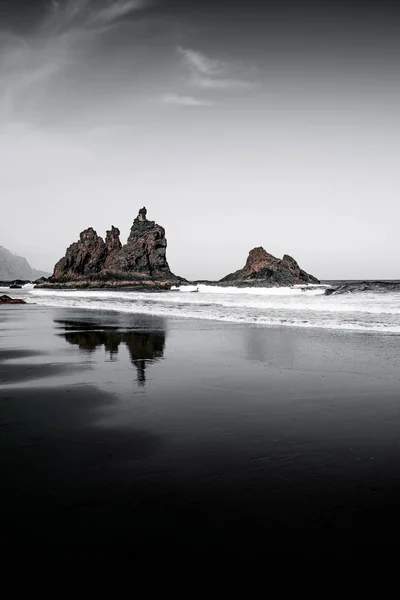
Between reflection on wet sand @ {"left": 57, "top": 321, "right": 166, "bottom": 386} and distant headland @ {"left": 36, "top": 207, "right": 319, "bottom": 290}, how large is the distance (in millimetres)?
85734

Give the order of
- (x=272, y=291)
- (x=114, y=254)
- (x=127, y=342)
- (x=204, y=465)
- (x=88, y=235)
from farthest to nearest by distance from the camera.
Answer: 1. (x=88, y=235)
2. (x=114, y=254)
3. (x=272, y=291)
4. (x=127, y=342)
5. (x=204, y=465)

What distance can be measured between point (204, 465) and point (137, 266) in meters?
125

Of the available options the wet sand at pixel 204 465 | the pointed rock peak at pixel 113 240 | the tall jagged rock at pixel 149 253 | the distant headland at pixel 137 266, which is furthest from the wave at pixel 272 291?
the pointed rock peak at pixel 113 240

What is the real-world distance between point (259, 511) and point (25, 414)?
461 centimetres

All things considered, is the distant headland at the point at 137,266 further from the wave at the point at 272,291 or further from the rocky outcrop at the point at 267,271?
the wave at the point at 272,291

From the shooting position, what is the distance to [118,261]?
13188 cm

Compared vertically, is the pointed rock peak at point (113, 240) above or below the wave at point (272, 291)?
above

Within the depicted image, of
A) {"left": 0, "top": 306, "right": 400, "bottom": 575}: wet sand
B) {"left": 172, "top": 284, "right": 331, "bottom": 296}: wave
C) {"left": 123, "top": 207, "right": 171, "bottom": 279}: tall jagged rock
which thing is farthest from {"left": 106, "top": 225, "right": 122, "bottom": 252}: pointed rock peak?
{"left": 0, "top": 306, "right": 400, "bottom": 575}: wet sand

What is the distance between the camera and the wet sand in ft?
11.1

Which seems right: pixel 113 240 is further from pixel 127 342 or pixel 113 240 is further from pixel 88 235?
pixel 127 342

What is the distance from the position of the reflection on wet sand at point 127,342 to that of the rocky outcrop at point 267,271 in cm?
8831

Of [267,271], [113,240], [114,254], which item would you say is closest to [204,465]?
[267,271]

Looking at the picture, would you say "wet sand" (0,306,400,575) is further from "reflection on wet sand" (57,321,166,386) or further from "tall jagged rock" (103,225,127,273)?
"tall jagged rock" (103,225,127,273)

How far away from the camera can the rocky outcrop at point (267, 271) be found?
113250 millimetres
